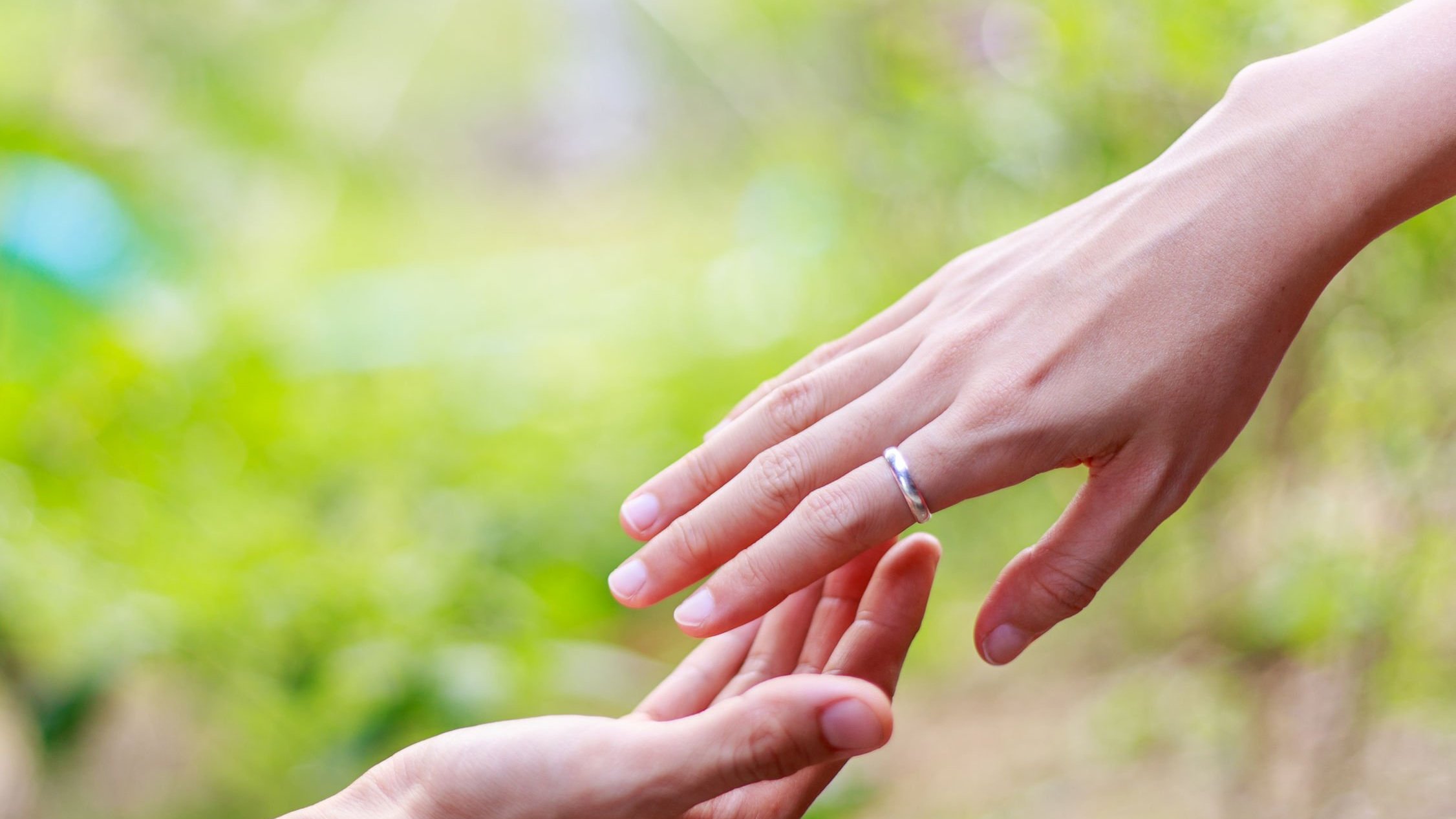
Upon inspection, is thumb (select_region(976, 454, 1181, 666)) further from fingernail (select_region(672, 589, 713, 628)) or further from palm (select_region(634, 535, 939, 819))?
fingernail (select_region(672, 589, 713, 628))

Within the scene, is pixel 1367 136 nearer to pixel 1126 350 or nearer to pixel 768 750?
pixel 1126 350

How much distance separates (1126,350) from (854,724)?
34cm

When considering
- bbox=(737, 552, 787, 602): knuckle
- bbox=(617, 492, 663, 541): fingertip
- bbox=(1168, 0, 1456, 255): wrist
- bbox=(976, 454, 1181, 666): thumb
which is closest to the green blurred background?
bbox=(1168, 0, 1456, 255): wrist

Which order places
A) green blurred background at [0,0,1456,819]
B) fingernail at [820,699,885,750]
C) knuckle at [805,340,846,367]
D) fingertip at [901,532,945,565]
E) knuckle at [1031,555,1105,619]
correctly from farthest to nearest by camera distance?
green blurred background at [0,0,1456,819] → knuckle at [805,340,846,367] → fingertip at [901,532,945,565] → knuckle at [1031,555,1105,619] → fingernail at [820,699,885,750]

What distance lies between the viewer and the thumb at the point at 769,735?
71cm

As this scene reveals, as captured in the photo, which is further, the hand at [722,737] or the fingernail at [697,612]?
the fingernail at [697,612]

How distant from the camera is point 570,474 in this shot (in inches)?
120

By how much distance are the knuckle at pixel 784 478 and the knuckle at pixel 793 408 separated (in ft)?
0.18

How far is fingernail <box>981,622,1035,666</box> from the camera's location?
846 mm

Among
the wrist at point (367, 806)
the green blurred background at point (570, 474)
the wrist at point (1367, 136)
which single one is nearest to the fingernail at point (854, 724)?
the wrist at point (367, 806)

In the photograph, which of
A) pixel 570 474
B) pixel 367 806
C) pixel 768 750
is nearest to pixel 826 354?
pixel 768 750

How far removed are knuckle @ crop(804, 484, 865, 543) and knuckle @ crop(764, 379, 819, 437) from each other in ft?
0.40

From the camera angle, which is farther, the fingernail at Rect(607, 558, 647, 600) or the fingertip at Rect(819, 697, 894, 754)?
the fingernail at Rect(607, 558, 647, 600)

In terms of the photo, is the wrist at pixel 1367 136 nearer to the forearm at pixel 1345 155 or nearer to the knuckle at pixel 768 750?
the forearm at pixel 1345 155
